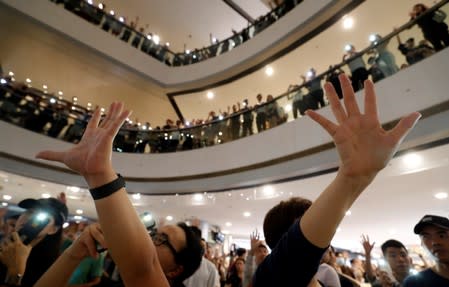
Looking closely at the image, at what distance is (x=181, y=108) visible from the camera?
12.9 metres

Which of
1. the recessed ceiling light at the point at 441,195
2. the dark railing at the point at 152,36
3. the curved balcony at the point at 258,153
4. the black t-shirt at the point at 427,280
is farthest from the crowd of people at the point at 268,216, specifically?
the dark railing at the point at 152,36

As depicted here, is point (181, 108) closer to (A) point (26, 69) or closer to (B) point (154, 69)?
(B) point (154, 69)

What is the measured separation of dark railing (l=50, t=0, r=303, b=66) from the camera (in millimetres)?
9897

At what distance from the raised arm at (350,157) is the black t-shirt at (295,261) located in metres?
0.02

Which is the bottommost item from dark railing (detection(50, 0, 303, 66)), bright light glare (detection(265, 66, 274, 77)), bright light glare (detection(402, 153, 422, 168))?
bright light glare (detection(402, 153, 422, 168))

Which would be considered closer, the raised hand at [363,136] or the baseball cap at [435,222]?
the raised hand at [363,136]

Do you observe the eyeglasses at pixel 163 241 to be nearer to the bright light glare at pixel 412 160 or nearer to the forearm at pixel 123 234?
the forearm at pixel 123 234

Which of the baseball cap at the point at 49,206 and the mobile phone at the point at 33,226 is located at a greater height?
the baseball cap at the point at 49,206

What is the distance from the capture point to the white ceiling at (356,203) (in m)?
5.74

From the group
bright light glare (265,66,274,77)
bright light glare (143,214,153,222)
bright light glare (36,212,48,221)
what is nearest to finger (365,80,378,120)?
bright light glare (143,214,153,222)

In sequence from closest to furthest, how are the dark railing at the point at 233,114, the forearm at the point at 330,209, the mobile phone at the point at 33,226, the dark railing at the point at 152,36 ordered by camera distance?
the forearm at the point at 330,209 → the mobile phone at the point at 33,226 → the dark railing at the point at 233,114 → the dark railing at the point at 152,36

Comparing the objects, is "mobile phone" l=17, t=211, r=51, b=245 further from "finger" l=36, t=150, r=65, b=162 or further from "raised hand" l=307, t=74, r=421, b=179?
"raised hand" l=307, t=74, r=421, b=179

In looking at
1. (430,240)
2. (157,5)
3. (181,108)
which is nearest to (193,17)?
(157,5)

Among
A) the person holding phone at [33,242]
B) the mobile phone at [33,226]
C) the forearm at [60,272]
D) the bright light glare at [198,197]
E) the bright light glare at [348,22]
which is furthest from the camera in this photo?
the bright light glare at [348,22]
